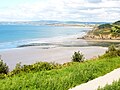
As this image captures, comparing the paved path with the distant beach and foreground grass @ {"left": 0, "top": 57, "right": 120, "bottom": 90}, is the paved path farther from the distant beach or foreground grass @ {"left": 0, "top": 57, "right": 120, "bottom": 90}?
the distant beach

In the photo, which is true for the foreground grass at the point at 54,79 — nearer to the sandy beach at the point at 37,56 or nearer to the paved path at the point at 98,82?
the paved path at the point at 98,82

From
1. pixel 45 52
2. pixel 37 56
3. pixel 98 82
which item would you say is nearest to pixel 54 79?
pixel 98 82

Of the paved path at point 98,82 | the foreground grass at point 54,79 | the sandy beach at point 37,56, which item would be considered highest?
the foreground grass at point 54,79

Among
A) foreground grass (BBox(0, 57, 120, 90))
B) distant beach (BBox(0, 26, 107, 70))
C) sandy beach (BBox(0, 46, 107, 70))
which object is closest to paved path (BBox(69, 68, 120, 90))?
foreground grass (BBox(0, 57, 120, 90))

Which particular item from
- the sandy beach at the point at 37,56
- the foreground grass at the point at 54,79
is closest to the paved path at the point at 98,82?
the foreground grass at the point at 54,79

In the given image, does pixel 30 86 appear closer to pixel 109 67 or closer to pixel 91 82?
pixel 91 82

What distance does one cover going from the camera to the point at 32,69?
1780 centimetres

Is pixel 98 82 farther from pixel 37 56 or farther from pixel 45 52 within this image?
pixel 45 52

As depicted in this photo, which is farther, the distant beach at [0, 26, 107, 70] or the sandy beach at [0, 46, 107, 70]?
the distant beach at [0, 26, 107, 70]

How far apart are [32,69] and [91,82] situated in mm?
4488

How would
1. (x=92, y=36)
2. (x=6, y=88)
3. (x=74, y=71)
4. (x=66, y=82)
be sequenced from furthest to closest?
1. (x=92, y=36)
2. (x=74, y=71)
3. (x=66, y=82)
4. (x=6, y=88)

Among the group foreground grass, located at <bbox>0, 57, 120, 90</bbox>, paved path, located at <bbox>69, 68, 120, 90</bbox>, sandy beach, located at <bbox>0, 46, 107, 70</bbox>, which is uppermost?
foreground grass, located at <bbox>0, 57, 120, 90</bbox>

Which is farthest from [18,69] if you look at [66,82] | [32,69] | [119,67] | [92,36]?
[92,36]

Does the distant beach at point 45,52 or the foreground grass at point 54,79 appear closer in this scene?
the foreground grass at point 54,79
